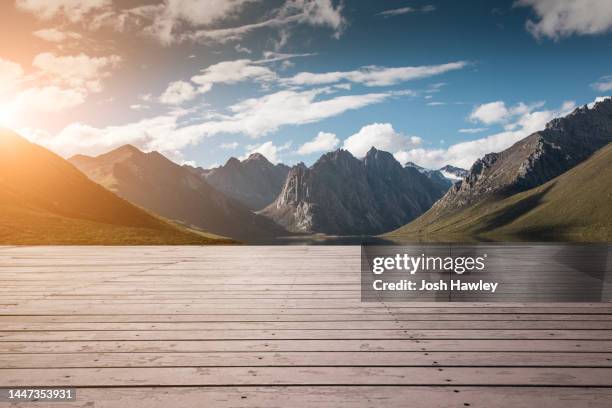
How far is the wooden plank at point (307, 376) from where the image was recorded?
15.1ft

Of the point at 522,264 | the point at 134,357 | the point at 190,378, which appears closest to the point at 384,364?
the point at 190,378

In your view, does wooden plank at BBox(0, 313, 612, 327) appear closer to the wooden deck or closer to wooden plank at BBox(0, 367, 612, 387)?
the wooden deck

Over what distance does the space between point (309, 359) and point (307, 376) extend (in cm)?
49

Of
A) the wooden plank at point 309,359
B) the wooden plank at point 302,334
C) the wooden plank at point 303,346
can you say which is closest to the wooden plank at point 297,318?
the wooden plank at point 302,334

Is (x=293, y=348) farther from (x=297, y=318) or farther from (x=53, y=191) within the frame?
(x=53, y=191)

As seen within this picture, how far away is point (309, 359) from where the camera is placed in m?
5.24

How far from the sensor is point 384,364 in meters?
5.08

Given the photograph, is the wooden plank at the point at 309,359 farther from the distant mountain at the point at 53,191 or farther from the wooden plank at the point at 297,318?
the distant mountain at the point at 53,191

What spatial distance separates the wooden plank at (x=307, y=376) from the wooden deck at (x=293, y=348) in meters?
0.02

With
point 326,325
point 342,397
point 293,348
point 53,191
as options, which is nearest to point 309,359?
point 293,348

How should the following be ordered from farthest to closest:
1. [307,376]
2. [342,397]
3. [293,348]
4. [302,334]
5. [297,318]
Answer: [297,318] < [302,334] < [293,348] < [307,376] < [342,397]

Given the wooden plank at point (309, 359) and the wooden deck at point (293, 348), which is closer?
the wooden deck at point (293, 348)

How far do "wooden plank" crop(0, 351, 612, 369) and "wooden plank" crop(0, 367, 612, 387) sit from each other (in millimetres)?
126

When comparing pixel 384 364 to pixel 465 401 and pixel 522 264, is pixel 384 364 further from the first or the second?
pixel 522 264
